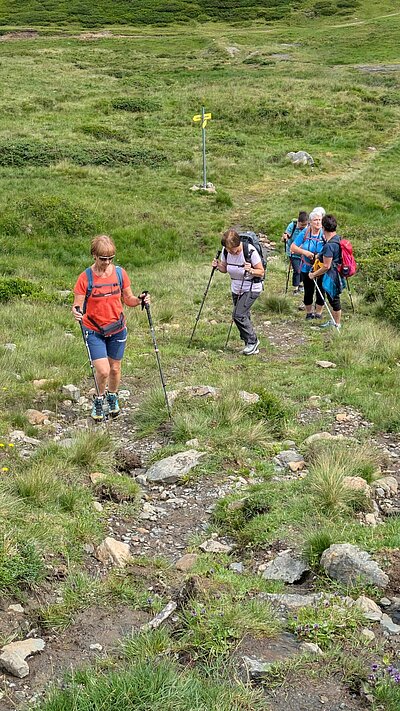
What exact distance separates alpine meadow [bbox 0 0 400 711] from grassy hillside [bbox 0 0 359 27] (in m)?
68.1

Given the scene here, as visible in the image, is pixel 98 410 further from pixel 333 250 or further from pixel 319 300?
pixel 319 300

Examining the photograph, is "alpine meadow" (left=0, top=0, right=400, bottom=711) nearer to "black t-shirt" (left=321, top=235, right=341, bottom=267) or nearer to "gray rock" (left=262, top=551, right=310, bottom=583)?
"gray rock" (left=262, top=551, right=310, bottom=583)

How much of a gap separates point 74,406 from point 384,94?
3987cm

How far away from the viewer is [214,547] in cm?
549

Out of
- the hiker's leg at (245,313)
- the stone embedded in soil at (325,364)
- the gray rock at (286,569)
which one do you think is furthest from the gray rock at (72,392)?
the gray rock at (286,569)

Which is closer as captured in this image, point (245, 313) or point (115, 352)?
point (115, 352)

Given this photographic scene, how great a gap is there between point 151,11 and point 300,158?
228ft

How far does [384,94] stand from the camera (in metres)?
42.8

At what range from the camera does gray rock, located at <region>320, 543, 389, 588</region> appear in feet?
15.7

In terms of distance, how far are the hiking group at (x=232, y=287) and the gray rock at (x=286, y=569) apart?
3.36m

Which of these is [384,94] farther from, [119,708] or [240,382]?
[119,708]

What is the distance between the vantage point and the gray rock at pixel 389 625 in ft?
14.2

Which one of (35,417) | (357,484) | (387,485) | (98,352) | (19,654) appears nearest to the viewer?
(19,654)

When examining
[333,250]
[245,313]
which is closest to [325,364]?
[245,313]
